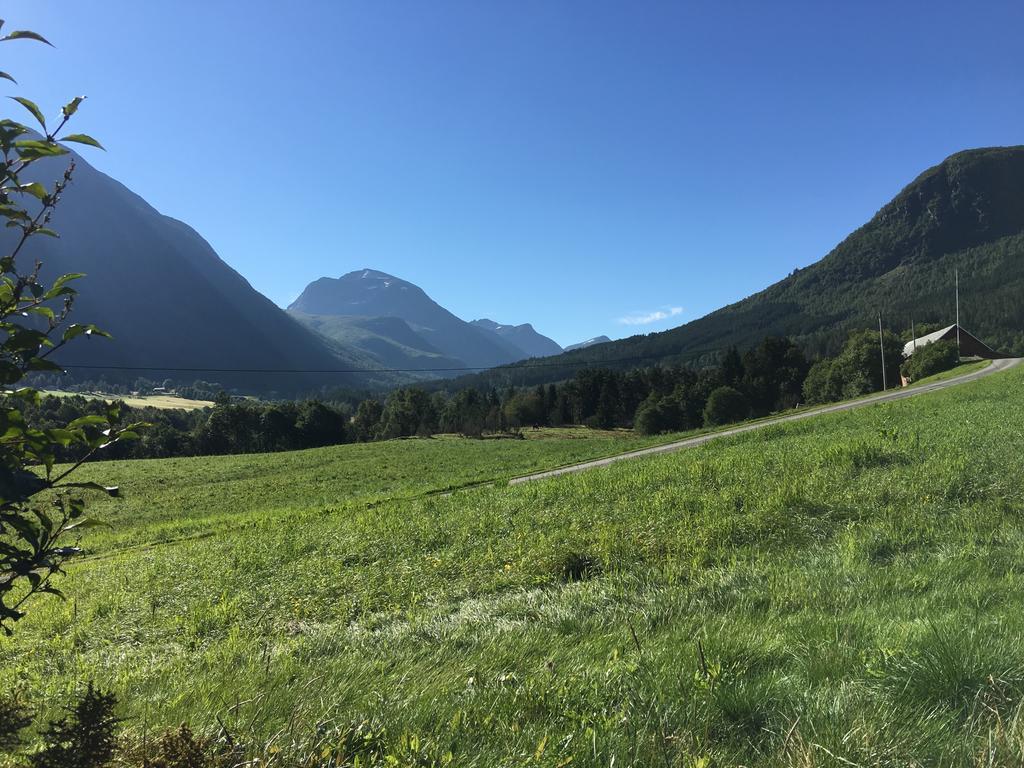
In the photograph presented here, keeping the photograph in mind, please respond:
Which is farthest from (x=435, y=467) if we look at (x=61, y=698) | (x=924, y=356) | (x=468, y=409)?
(x=468, y=409)

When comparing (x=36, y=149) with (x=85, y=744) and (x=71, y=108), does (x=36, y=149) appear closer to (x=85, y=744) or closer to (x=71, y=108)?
(x=71, y=108)

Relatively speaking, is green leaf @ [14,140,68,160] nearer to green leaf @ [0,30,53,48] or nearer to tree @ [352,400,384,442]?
green leaf @ [0,30,53,48]

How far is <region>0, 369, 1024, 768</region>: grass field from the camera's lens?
264 centimetres

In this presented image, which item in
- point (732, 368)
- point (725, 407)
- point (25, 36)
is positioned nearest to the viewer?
point (25, 36)

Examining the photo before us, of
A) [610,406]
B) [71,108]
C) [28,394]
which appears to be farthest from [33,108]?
[610,406]

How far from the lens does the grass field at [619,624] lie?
2.64 meters

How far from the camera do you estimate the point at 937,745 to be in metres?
2.40

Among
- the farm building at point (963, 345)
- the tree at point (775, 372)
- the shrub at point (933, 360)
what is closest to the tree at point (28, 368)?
the shrub at point (933, 360)

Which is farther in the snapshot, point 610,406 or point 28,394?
point 610,406

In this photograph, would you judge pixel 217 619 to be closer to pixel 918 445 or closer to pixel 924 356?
pixel 918 445

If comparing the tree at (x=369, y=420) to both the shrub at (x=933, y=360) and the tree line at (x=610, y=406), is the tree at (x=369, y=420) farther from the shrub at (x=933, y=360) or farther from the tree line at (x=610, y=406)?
the shrub at (x=933, y=360)

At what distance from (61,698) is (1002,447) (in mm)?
14873

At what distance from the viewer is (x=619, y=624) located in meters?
4.68

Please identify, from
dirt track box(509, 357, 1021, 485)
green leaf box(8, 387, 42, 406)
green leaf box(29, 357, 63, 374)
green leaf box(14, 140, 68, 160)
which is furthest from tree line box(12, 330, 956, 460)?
green leaf box(14, 140, 68, 160)
